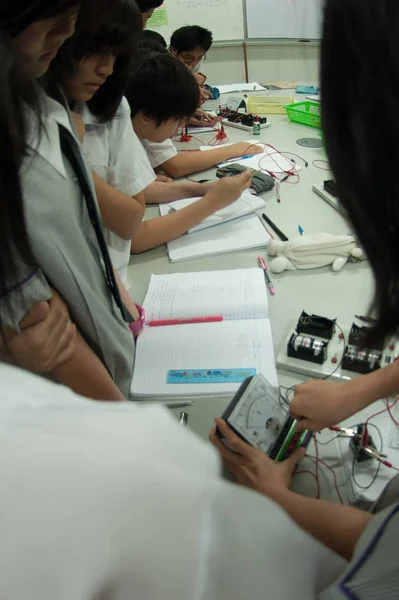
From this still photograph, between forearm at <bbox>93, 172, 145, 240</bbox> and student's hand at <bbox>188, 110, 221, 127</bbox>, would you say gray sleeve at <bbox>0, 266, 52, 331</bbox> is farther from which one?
student's hand at <bbox>188, 110, 221, 127</bbox>

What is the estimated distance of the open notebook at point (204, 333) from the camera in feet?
2.78

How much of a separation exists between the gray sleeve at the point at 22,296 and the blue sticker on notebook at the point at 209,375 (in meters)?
0.32

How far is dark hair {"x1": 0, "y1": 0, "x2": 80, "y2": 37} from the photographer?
531 millimetres

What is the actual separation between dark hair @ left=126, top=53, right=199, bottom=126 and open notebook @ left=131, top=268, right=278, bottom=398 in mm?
565

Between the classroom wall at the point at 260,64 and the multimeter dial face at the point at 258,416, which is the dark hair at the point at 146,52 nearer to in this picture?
the multimeter dial face at the point at 258,416

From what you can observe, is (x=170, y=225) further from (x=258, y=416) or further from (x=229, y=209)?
(x=258, y=416)

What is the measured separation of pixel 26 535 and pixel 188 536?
8cm

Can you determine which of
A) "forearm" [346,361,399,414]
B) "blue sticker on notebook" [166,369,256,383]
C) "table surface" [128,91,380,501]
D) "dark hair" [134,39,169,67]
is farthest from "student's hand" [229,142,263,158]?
"forearm" [346,361,399,414]

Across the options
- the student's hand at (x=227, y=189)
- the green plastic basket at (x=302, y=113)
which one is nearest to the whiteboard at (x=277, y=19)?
the green plastic basket at (x=302, y=113)

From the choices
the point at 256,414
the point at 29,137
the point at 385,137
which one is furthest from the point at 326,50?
the point at 256,414

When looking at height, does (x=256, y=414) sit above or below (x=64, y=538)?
below

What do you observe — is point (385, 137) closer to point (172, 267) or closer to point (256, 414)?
point (256, 414)

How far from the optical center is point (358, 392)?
0.71 m

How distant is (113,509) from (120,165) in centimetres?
103
